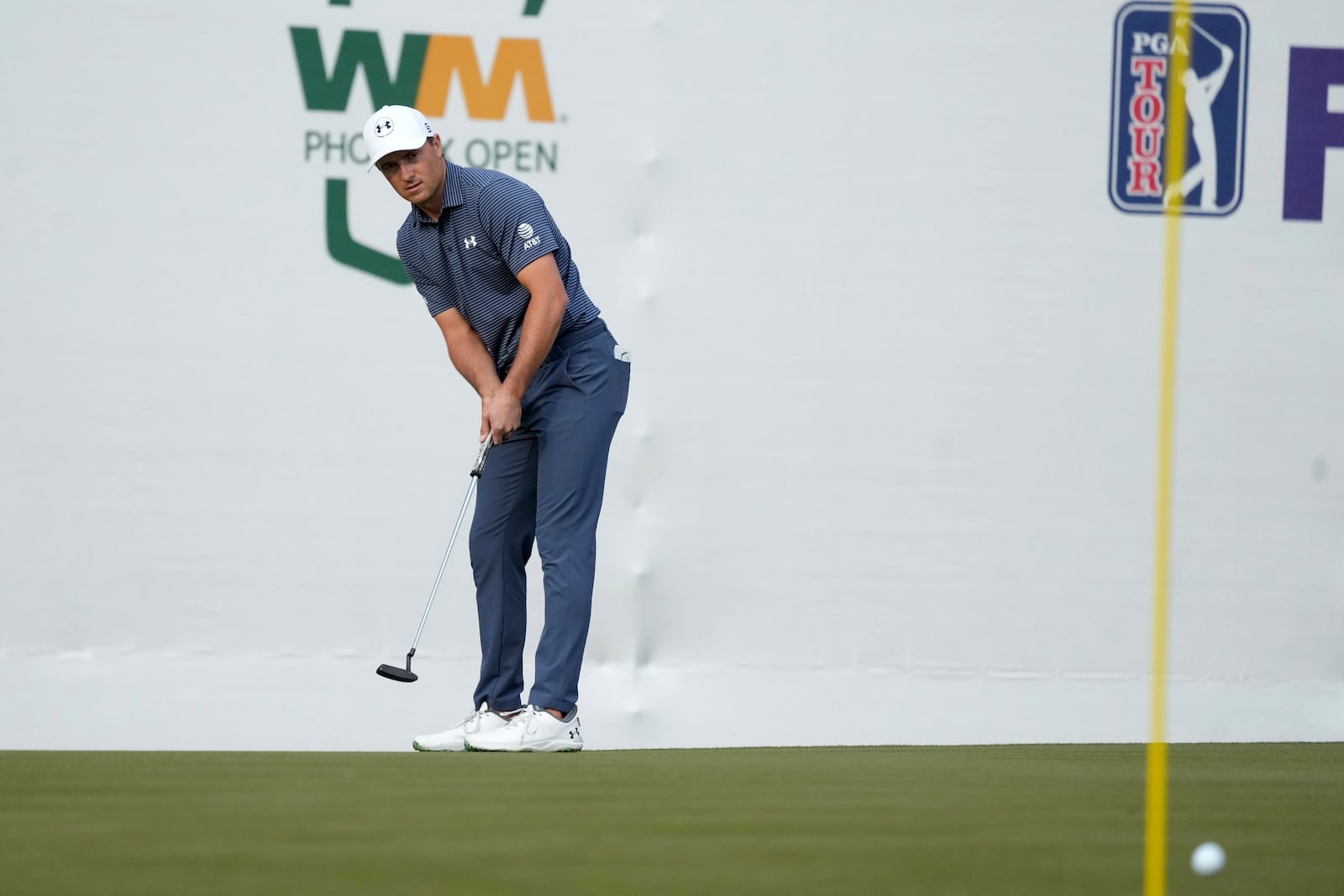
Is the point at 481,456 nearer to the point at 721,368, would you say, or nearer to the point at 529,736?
the point at 529,736

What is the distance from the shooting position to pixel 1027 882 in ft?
4.35

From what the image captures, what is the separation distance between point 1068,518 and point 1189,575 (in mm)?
317

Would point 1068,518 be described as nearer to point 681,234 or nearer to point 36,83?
point 681,234

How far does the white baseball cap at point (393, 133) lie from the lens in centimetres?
245

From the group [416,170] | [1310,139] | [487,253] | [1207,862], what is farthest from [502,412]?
[1310,139]

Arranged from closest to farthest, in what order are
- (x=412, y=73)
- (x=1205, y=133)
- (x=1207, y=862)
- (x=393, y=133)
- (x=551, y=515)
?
1. (x=1207, y=862)
2. (x=393, y=133)
3. (x=551, y=515)
4. (x=412, y=73)
5. (x=1205, y=133)

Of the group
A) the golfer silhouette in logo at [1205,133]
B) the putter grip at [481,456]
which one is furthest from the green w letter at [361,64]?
the golfer silhouette in logo at [1205,133]

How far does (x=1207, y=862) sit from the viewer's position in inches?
54.9

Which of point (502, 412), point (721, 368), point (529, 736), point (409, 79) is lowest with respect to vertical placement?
point (529, 736)

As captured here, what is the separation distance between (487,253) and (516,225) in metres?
0.09

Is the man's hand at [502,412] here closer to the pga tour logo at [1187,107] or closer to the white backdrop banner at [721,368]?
the white backdrop banner at [721,368]

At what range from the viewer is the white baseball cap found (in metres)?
2.45

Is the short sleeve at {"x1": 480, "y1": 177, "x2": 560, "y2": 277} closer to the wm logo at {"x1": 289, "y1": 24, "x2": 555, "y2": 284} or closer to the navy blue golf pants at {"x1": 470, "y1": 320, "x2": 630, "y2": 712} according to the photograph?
the navy blue golf pants at {"x1": 470, "y1": 320, "x2": 630, "y2": 712}

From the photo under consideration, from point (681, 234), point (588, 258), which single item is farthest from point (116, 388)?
point (681, 234)
